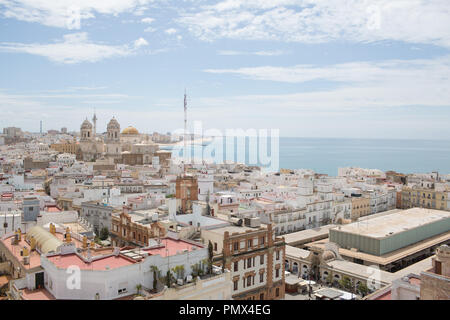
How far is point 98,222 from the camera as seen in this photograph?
22.2 m

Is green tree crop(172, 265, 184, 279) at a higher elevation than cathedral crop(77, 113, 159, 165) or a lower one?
lower

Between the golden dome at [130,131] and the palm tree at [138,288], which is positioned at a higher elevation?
the golden dome at [130,131]

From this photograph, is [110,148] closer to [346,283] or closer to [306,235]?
[306,235]

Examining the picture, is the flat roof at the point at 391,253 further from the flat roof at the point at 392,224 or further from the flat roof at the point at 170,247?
the flat roof at the point at 170,247

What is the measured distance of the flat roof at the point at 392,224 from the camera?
21.7 m

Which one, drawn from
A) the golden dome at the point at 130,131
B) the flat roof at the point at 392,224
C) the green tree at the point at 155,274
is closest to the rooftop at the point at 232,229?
the green tree at the point at 155,274

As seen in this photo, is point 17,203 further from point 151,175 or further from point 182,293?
point 151,175

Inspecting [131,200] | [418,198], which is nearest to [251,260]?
[131,200]

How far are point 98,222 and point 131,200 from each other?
218cm

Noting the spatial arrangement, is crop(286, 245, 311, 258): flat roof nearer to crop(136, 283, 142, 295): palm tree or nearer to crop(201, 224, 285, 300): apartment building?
crop(201, 224, 285, 300): apartment building

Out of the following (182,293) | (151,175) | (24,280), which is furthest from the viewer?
(151,175)

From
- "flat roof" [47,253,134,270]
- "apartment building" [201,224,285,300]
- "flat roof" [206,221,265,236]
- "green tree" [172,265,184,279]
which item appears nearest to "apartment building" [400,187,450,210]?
"apartment building" [201,224,285,300]

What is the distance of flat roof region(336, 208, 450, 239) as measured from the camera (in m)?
21.7
